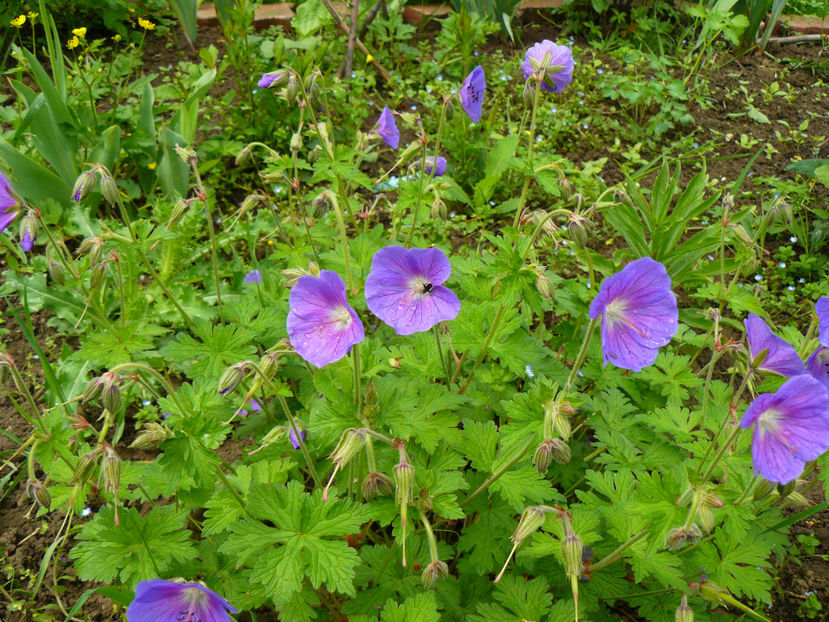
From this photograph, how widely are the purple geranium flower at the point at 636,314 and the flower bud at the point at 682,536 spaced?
35 centimetres

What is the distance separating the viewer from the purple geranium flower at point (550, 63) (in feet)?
6.35

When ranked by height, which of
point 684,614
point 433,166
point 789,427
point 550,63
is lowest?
point 684,614

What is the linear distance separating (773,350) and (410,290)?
2.57ft

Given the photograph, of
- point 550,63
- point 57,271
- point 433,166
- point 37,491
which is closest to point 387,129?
point 433,166

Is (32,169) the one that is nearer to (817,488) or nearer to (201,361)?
(201,361)

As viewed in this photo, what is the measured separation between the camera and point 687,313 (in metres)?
2.64

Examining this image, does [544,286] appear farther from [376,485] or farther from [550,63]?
[550,63]

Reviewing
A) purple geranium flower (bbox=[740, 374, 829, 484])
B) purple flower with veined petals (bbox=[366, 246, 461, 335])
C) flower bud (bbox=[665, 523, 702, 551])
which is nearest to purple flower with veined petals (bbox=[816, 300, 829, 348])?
purple geranium flower (bbox=[740, 374, 829, 484])

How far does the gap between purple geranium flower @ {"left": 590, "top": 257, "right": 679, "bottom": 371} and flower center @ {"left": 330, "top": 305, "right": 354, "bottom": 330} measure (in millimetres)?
534

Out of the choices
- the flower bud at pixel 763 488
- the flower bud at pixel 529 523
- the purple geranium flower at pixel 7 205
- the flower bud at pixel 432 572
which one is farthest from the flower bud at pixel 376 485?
the purple geranium flower at pixel 7 205

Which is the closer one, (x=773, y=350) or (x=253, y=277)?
(x=773, y=350)

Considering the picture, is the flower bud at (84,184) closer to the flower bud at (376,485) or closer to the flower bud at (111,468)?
the flower bud at (111,468)

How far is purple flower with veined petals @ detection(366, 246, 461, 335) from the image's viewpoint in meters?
1.50

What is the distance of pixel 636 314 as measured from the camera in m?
1.46
